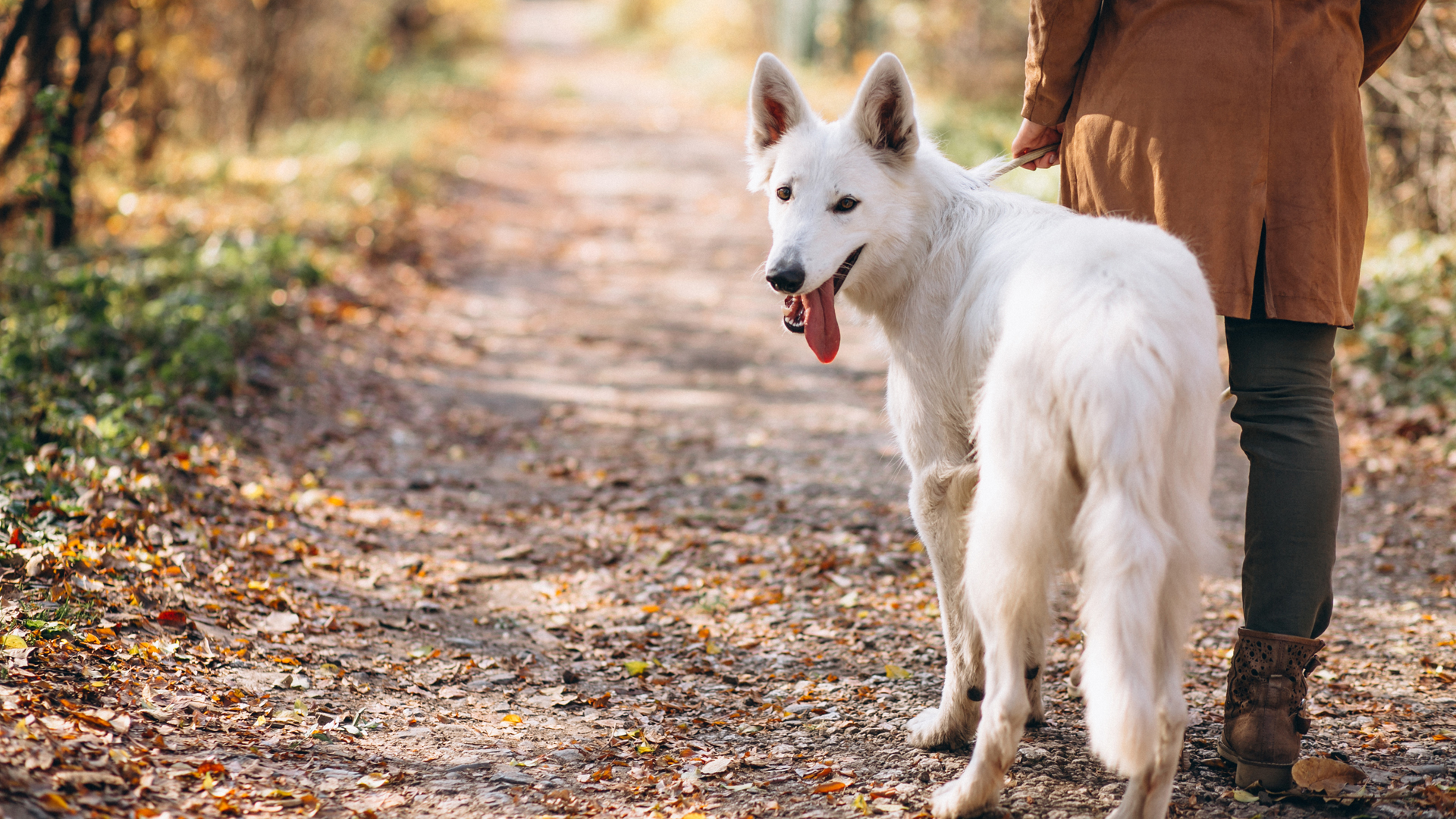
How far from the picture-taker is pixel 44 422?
4457 mm

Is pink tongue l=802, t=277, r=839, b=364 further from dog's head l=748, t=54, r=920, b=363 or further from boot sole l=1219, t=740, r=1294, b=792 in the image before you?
boot sole l=1219, t=740, r=1294, b=792

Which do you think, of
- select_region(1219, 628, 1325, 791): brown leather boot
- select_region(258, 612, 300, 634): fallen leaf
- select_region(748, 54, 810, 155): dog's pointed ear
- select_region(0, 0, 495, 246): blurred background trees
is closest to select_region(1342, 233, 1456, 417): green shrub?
select_region(1219, 628, 1325, 791): brown leather boot

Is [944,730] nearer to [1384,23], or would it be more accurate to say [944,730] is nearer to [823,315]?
[823,315]

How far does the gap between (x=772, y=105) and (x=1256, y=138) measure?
144cm

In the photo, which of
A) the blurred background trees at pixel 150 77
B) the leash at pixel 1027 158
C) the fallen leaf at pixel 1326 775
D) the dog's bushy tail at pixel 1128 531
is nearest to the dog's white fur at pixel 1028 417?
the dog's bushy tail at pixel 1128 531

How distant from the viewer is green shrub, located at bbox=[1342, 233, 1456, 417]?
5.85 metres

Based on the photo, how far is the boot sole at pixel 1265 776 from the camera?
2.57 metres

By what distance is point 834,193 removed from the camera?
3057mm

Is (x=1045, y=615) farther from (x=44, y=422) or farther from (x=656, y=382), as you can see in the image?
(x=656, y=382)

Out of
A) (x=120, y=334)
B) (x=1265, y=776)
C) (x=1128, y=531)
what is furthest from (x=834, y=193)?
(x=120, y=334)

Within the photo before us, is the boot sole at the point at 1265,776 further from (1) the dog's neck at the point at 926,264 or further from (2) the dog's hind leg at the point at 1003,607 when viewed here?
(1) the dog's neck at the point at 926,264

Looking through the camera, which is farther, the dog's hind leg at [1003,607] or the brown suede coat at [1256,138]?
the brown suede coat at [1256,138]

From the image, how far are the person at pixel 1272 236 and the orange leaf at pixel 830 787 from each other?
104cm

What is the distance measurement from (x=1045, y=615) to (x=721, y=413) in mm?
4199
